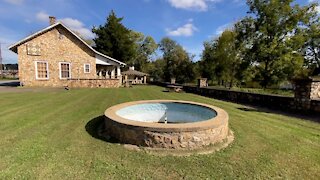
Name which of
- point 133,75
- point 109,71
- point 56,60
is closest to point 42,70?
point 56,60

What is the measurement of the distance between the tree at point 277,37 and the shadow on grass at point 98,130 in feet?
77.4

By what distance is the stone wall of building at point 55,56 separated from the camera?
65.7ft

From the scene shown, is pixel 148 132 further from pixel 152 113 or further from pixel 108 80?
pixel 108 80

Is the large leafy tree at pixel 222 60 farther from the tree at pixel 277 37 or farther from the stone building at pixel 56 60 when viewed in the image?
the stone building at pixel 56 60

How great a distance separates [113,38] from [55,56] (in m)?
15.7

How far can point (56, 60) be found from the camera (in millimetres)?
21391

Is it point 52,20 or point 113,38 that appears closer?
point 52,20

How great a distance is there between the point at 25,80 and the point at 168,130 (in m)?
21.0

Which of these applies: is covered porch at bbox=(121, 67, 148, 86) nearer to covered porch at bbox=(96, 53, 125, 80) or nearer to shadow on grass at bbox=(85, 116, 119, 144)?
covered porch at bbox=(96, 53, 125, 80)

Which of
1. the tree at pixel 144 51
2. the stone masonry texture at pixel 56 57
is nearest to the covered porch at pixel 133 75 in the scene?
the stone masonry texture at pixel 56 57

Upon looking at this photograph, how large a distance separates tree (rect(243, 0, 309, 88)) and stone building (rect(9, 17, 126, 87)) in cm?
1939

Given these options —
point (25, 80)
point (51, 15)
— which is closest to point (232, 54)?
point (51, 15)

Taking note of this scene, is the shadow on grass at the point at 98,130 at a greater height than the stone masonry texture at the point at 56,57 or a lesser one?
lesser

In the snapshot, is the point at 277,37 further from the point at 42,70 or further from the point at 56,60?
the point at 42,70
